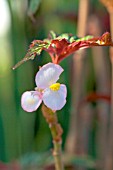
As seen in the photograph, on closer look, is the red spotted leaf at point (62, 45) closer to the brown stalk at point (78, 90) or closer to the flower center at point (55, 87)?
the flower center at point (55, 87)

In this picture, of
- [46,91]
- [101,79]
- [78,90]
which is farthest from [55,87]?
[101,79]

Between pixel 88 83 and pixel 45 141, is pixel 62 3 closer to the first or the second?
pixel 88 83

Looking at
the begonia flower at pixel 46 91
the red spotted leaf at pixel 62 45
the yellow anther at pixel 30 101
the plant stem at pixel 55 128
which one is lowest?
the plant stem at pixel 55 128

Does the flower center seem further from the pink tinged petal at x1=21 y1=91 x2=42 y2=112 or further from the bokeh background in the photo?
the bokeh background

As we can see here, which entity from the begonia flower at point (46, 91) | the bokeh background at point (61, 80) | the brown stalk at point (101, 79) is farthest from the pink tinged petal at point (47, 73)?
the brown stalk at point (101, 79)

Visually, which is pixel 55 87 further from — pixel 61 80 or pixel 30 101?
pixel 61 80

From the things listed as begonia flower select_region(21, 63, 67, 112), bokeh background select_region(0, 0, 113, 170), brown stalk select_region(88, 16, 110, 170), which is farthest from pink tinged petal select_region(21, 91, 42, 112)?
brown stalk select_region(88, 16, 110, 170)

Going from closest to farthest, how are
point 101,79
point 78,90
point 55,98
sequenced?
point 55,98 → point 78,90 → point 101,79

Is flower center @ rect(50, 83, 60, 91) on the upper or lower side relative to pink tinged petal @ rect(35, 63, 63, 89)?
lower
